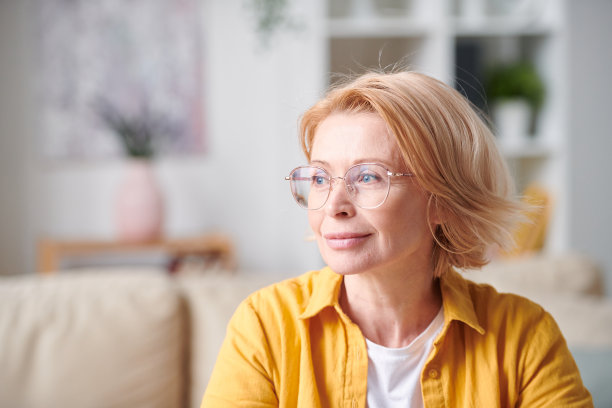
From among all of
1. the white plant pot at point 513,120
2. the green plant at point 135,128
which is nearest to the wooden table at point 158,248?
the green plant at point 135,128

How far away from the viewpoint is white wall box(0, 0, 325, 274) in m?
3.59

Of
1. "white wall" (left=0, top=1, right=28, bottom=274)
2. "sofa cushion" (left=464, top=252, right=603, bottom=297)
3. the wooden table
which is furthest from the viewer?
"white wall" (left=0, top=1, right=28, bottom=274)

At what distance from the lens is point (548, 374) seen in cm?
102

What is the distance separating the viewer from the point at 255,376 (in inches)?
39.8

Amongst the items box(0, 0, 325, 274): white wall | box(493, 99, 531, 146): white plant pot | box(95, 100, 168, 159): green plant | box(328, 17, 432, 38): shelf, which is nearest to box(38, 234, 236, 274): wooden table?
box(0, 0, 325, 274): white wall

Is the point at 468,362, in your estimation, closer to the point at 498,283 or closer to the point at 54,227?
the point at 498,283

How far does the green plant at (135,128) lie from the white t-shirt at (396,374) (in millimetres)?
2462

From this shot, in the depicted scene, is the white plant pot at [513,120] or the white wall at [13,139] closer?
the white plant pot at [513,120]

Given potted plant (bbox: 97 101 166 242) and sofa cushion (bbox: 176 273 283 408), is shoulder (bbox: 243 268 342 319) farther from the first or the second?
potted plant (bbox: 97 101 166 242)

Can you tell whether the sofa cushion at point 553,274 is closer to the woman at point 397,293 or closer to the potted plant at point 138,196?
the woman at point 397,293

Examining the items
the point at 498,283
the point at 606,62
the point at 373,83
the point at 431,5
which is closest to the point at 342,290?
the point at 373,83

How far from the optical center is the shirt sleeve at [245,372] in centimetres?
100

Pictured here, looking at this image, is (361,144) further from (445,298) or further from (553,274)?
(553,274)

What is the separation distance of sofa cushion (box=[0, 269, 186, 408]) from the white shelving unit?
175 centimetres
